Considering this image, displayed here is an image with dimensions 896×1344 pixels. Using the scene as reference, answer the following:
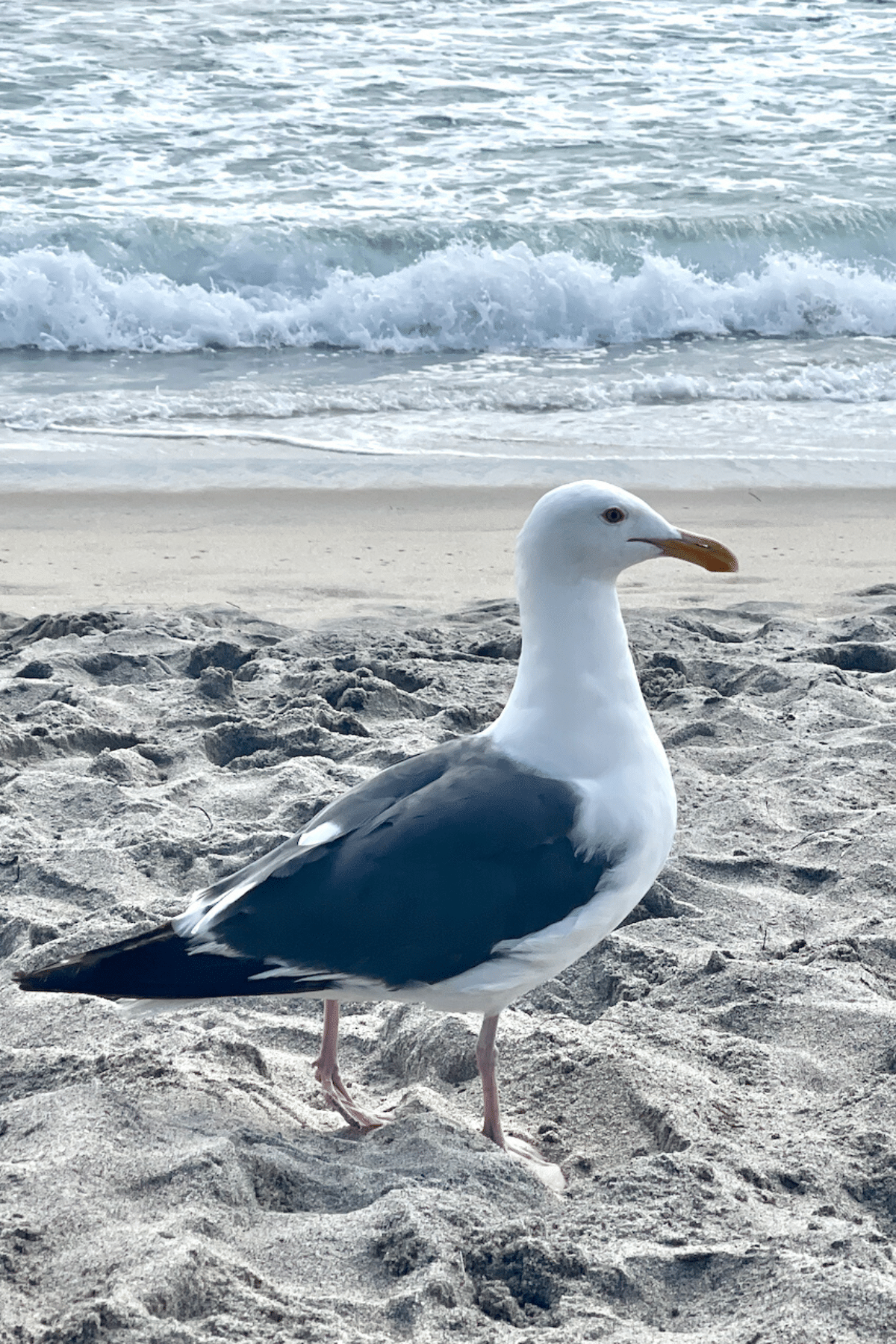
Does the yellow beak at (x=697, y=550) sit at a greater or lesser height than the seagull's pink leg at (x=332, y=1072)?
greater

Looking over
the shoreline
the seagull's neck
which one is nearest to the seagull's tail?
the seagull's neck

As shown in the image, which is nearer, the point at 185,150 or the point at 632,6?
the point at 185,150

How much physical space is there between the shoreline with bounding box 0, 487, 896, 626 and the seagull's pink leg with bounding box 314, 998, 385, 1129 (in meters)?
2.99

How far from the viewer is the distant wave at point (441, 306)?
10297 mm

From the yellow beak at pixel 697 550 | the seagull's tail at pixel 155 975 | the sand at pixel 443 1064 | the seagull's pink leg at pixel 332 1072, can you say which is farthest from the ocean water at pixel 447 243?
the seagull's tail at pixel 155 975

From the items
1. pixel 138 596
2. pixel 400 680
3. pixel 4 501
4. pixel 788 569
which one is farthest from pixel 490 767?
pixel 4 501

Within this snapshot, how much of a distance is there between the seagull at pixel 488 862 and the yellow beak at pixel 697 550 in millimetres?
12

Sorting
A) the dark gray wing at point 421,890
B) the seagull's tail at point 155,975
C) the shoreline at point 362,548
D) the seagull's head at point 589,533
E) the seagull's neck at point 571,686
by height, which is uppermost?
the seagull's head at point 589,533

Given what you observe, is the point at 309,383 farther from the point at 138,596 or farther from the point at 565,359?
the point at 138,596

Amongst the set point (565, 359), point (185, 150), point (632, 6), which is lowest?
point (565, 359)

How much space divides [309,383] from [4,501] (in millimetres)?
2806

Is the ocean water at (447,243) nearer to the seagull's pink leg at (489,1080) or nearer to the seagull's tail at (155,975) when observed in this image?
the seagull's pink leg at (489,1080)

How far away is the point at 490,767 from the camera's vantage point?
257 centimetres

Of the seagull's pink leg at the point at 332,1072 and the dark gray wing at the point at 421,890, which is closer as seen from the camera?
the dark gray wing at the point at 421,890
